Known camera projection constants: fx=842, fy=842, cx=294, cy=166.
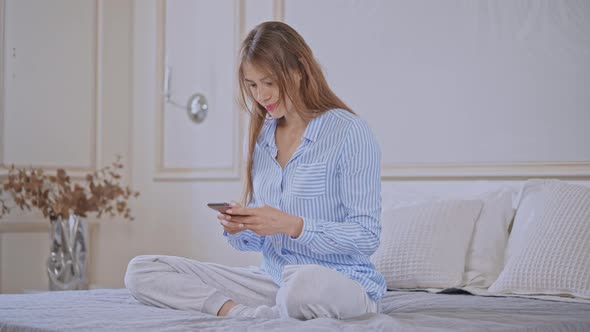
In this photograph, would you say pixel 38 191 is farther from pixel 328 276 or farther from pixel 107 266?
pixel 328 276

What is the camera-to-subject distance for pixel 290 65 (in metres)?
2.23

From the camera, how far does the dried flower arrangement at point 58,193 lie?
378cm

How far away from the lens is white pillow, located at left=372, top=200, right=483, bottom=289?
2.66 metres

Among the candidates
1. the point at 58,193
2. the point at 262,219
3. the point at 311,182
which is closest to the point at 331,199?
the point at 311,182

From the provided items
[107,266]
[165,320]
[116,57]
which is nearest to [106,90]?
[116,57]

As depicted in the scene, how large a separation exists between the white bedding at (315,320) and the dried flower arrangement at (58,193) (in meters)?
1.37

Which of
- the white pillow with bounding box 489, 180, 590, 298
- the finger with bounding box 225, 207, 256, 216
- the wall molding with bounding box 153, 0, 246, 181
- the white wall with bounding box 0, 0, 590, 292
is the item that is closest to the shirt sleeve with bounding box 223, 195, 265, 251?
the finger with bounding box 225, 207, 256, 216

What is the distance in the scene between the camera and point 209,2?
13.6 feet

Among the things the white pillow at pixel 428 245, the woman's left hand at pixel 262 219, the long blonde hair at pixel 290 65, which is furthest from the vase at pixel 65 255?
the woman's left hand at pixel 262 219

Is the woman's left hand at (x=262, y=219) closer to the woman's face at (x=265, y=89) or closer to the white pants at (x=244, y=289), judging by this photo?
the white pants at (x=244, y=289)

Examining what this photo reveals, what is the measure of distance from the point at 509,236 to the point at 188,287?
3.76 ft

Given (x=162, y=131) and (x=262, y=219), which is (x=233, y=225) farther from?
(x=162, y=131)

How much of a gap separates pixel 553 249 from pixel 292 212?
2.59ft

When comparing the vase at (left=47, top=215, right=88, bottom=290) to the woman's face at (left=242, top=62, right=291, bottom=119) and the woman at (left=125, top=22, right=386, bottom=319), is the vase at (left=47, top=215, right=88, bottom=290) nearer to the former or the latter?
the woman at (left=125, top=22, right=386, bottom=319)
